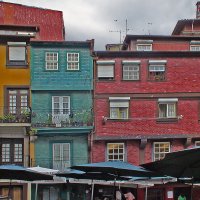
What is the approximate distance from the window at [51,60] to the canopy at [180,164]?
24332mm

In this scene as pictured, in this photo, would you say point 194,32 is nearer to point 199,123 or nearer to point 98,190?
point 199,123

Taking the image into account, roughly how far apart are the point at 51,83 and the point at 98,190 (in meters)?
7.67

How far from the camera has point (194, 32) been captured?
144ft

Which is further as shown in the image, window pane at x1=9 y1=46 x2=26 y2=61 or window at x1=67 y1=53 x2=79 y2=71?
window at x1=67 y1=53 x2=79 y2=71

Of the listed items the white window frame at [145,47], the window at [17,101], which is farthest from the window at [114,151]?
the white window frame at [145,47]

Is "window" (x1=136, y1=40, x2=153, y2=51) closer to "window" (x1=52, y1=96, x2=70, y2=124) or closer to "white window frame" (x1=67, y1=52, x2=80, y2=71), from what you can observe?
"white window frame" (x1=67, y1=52, x2=80, y2=71)

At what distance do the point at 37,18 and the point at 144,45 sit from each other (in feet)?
32.9

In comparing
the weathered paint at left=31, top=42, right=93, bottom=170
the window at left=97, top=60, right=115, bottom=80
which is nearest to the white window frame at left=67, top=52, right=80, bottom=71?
the weathered paint at left=31, top=42, right=93, bottom=170

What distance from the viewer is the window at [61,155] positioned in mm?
35219

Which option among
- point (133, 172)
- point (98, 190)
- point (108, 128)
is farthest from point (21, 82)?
point (133, 172)

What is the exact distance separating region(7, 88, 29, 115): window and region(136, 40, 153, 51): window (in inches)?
351

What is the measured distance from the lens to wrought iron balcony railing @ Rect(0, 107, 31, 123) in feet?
113

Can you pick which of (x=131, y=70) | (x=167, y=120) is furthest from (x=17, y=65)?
(x=167, y=120)

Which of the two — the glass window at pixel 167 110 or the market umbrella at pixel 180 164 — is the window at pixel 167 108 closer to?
the glass window at pixel 167 110
